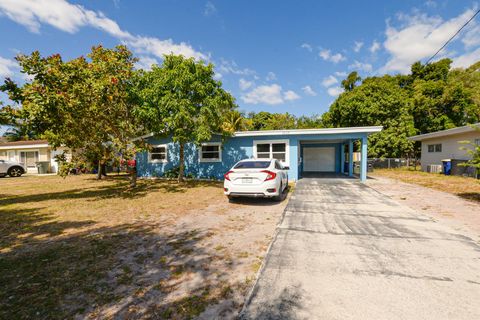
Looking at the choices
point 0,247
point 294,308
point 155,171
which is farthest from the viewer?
point 155,171

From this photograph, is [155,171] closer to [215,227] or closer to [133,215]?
[133,215]

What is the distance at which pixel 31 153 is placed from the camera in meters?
24.0

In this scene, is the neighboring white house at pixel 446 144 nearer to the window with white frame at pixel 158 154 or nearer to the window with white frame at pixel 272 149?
the window with white frame at pixel 272 149

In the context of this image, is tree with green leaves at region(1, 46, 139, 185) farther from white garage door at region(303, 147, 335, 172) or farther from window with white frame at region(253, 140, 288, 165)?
white garage door at region(303, 147, 335, 172)

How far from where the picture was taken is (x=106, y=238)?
4.68 meters

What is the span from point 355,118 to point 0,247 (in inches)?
1182

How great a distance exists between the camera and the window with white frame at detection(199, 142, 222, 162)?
14.8 metres

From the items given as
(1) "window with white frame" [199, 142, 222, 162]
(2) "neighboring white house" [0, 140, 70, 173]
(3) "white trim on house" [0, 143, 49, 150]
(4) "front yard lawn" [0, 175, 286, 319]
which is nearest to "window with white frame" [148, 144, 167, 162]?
(1) "window with white frame" [199, 142, 222, 162]

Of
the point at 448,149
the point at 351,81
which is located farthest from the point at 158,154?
the point at 351,81

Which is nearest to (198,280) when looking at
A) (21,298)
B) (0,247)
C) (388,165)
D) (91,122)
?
(21,298)

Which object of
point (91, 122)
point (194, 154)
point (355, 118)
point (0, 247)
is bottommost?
point (0, 247)

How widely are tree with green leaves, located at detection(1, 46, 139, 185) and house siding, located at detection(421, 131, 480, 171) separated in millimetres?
20840

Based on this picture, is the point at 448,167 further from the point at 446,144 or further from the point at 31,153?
the point at 31,153

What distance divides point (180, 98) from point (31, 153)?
78.2 ft
